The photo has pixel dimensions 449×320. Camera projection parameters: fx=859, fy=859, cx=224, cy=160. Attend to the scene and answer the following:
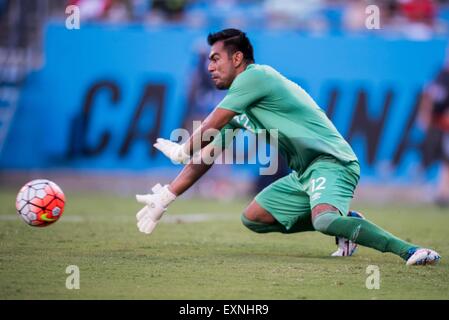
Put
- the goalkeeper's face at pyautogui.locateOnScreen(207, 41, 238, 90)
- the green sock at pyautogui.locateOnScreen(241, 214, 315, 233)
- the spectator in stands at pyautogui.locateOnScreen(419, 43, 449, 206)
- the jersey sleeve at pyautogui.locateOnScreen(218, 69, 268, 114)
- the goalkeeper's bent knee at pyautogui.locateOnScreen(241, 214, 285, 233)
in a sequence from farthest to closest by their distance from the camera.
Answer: the spectator in stands at pyautogui.locateOnScreen(419, 43, 449, 206)
the goalkeeper's bent knee at pyautogui.locateOnScreen(241, 214, 285, 233)
the green sock at pyautogui.locateOnScreen(241, 214, 315, 233)
the goalkeeper's face at pyautogui.locateOnScreen(207, 41, 238, 90)
the jersey sleeve at pyautogui.locateOnScreen(218, 69, 268, 114)

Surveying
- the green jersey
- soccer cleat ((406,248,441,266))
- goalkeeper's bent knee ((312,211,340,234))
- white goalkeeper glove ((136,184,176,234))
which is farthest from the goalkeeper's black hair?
soccer cleat ((406,248,441,266))

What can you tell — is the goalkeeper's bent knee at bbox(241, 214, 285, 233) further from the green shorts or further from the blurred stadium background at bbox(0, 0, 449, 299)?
the blurred stadium background at bbox(0, 0, 449, 299)

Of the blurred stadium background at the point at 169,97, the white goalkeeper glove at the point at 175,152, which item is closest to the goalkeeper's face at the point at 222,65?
the white goalkeeper glove at the point at 175,152

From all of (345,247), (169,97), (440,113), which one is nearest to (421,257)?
(345,247)

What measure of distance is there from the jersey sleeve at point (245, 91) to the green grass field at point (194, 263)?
4.69 feet

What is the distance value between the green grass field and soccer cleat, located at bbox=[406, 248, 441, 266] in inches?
3.0

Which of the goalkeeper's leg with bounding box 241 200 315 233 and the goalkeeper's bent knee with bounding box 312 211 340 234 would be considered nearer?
Answer: the goalkeeper's bent knee with bounding box 312 211 340 234

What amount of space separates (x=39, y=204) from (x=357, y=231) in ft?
10.2

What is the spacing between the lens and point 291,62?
1709cm

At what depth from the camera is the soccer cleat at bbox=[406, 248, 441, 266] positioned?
7512 mm

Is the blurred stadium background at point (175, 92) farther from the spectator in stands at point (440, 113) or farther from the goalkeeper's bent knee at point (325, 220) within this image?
the goalkeeper's bent knee at point (325, 220)

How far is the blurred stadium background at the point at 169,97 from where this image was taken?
16672 millimetres
